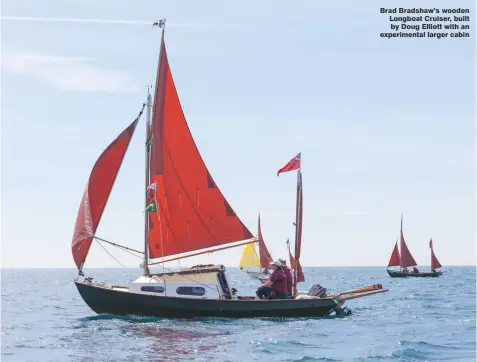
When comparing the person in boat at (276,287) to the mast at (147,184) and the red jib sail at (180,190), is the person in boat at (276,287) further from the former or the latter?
the mast at (147,184)

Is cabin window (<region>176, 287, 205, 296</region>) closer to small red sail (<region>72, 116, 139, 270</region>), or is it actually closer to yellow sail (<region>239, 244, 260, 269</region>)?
small red sail (<region>72, 116, 139, 270</region>)

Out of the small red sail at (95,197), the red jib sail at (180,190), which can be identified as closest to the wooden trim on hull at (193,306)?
the small red sail at (95,197)

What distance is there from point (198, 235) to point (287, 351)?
1088 centimetres

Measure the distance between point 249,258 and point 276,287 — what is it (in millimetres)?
69936

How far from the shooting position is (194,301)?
107 ft

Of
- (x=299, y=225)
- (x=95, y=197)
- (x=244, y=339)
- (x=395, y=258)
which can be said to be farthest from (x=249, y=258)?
(x=244, y=339)

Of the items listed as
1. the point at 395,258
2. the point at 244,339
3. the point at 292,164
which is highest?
the point at 292,164

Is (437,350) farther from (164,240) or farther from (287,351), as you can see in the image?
(164,240)

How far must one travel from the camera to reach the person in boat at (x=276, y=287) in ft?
110

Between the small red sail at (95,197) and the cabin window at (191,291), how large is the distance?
4.51 m

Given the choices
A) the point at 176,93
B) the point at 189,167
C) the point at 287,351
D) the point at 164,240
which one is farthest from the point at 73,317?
the point at 287,351

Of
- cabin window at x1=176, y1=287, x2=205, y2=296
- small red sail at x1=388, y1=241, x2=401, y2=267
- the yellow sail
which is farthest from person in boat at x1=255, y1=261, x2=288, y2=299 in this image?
small red sail at x1=388, y1=241, x2=401, y2=267

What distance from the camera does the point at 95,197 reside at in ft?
110

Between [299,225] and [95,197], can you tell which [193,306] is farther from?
[95,197]
